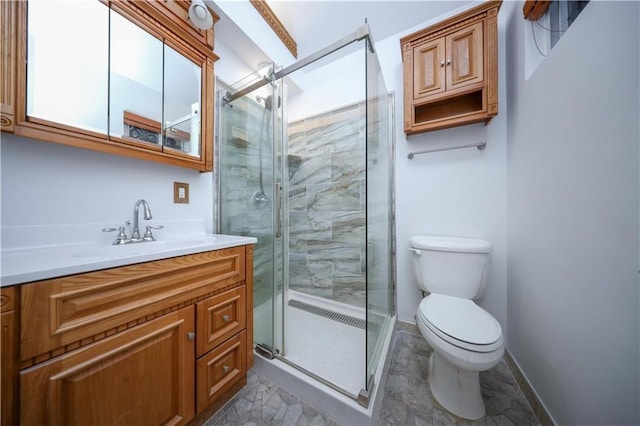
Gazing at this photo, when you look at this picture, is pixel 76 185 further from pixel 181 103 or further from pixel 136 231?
pixel 181 103

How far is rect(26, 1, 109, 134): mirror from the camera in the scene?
762mm

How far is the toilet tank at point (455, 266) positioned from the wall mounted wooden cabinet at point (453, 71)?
2.64 feet

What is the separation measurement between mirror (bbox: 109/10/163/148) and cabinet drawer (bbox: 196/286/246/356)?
863 mm

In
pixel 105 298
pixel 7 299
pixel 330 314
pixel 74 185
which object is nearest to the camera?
pixel 7 299

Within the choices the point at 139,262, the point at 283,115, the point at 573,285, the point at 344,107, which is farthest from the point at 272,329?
the point at 344,107

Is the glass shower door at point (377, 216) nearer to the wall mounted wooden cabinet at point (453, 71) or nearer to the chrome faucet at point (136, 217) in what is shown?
the wall mounted wooden cabinet at point (453, 71)

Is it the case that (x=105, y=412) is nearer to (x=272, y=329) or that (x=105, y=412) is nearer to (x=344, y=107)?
(x=272, y=329)

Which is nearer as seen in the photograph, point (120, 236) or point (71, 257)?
point (71, 257)

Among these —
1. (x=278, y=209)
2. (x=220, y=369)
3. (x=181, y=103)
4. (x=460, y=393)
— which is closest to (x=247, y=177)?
(x=278, y=209)

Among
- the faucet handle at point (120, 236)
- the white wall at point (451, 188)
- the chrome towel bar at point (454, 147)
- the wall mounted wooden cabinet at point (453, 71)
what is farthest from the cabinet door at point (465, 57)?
the faucet handle at point (120, 236)

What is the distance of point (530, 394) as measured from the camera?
3.36 feet

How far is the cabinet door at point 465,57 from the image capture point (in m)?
1.27

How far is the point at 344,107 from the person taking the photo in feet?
5.97

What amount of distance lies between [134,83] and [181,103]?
21 centimetres
